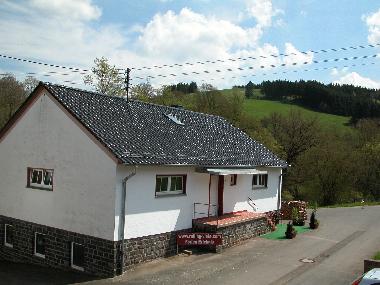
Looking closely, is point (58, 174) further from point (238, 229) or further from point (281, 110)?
point (281, 110)

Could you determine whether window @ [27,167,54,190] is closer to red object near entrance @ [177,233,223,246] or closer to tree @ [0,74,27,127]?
red object near entrance @ [177,233,223,246]

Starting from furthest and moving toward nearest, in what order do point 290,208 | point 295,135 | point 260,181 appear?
point 295,135
point 290,208
point 260,181

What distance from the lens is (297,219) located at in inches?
1022

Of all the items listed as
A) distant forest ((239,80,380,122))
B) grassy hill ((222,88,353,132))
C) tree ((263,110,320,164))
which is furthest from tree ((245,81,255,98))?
tree ((263,110,320,164))

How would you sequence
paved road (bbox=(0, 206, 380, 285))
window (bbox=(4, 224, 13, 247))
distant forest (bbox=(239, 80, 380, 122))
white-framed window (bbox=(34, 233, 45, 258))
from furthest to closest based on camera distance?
distant forest (bbox=(239, 80, 380, 122)) < window (bbox=(4, 224, 13, 247)) < white-framed window (bbox=(34, 233, 45, 258)) < paved road (bbox=(0, 206, 380, 285))

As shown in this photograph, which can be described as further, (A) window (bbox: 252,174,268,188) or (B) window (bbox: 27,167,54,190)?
(A) window (bbox: 252,174,268,188)

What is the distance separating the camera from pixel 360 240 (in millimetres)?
21734

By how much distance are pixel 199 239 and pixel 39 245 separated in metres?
6.83

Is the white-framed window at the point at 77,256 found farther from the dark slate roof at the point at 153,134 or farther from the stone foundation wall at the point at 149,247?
the dark slate roof at the point at 153,134

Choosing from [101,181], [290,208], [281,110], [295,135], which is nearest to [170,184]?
[101,181]

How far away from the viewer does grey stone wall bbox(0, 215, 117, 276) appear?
51.8 ft

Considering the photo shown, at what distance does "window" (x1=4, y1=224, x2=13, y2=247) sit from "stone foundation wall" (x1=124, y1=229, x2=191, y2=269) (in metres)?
7.13

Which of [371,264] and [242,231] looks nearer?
[371,264]

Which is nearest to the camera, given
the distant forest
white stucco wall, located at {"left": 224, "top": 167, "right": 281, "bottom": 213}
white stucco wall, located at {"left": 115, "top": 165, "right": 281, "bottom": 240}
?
white stucco wall, located at {"left": 115, "top": 165, "right": 281, "bottom": 240}
